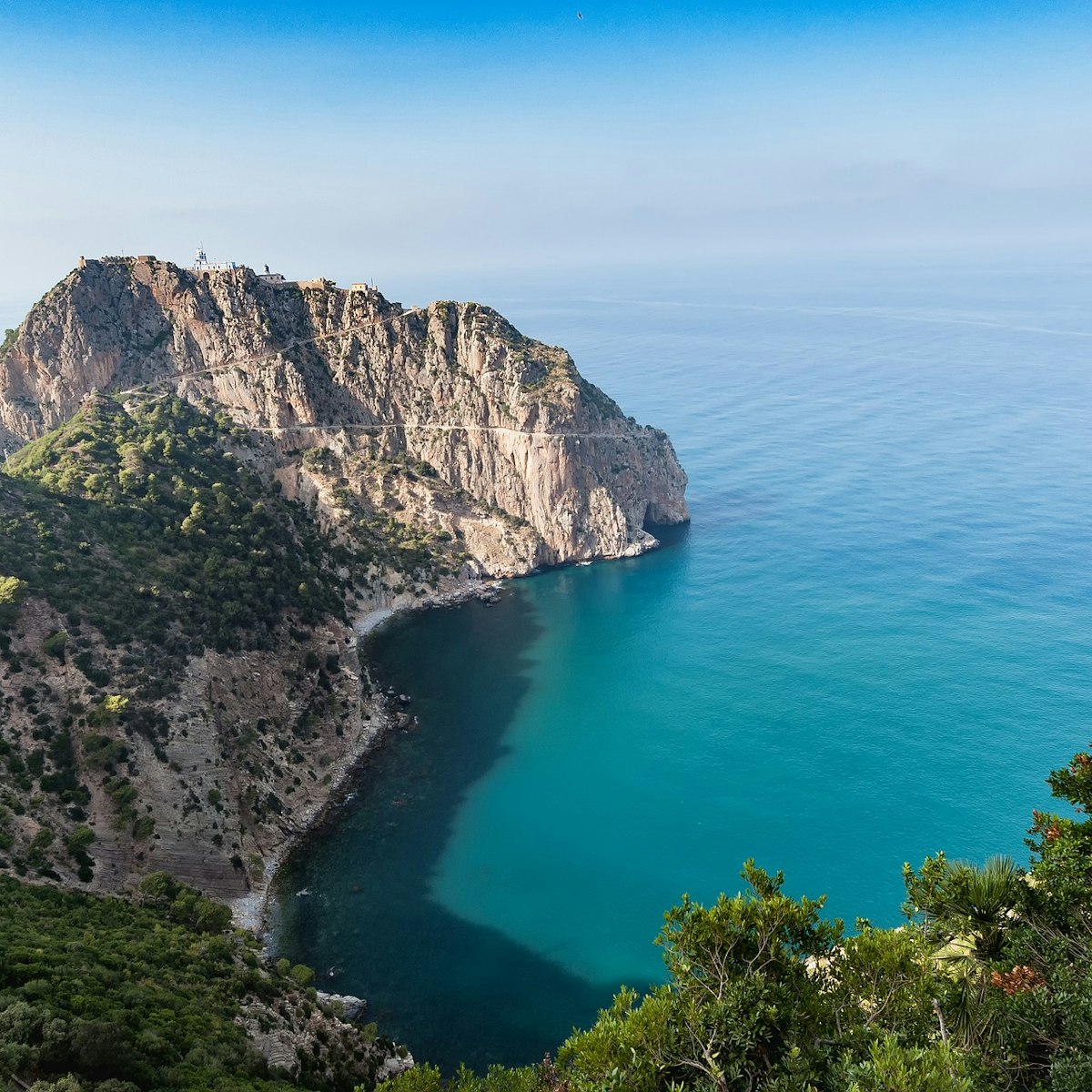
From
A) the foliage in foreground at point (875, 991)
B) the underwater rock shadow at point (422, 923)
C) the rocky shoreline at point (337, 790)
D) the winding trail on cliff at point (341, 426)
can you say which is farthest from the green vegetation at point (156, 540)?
the foliage in foreground at point (875, 991)

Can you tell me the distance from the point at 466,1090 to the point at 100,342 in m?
96.3

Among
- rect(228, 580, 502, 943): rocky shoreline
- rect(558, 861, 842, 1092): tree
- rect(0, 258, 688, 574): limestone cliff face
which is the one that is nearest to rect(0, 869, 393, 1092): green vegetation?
rect(228, 580, 502, 943): rocky shoreline

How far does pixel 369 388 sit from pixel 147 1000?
7761 centimetres

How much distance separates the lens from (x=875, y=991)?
15953 mm

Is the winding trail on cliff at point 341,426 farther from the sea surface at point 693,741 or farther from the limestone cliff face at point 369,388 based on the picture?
the sea surface at point 693,741

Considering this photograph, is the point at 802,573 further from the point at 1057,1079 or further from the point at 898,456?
the point at 1057,1079

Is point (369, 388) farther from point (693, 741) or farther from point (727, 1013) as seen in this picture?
point (727, 1013)

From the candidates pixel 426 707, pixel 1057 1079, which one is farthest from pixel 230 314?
pixel 1057 1079

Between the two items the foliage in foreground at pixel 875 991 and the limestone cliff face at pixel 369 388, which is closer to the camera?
the foliage in foreground at pixel 875 991

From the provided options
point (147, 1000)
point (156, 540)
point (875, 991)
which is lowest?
point (147, 1000)

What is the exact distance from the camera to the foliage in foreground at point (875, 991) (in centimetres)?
1341

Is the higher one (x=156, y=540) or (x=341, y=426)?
(x=341, y=426)

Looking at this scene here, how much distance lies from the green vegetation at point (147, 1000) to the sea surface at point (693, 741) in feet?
20.3

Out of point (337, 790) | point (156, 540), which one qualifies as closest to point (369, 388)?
point (156, 540)
